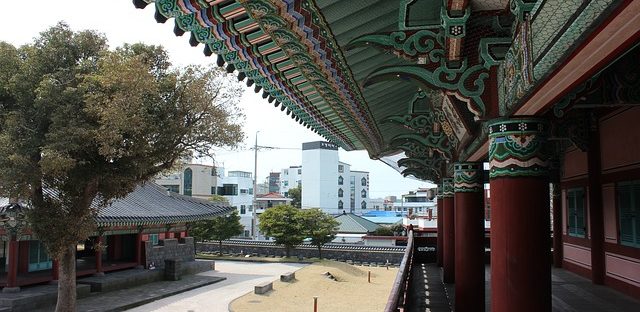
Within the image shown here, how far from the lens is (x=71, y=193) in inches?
609

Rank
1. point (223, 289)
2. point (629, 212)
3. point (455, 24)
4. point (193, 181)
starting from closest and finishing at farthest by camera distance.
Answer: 1. point (455, 24)
2. point (629, 212)
3. point (223, 289)
4. point (193, 181)

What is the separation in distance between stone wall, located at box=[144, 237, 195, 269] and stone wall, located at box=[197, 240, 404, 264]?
12409 millimetres

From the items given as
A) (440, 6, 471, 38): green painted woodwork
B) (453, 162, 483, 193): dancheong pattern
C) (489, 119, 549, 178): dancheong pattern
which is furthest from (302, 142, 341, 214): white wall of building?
(440, 6, 471, 38): green painted woodwork

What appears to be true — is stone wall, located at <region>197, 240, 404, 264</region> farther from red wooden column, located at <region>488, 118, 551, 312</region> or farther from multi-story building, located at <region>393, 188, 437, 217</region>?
multi-story building, located at <region>393, 188, 437, 217</region>

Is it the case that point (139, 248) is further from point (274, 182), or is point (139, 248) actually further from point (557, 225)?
point (274, 182)

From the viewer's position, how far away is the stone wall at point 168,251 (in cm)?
2847

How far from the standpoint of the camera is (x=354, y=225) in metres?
61.8

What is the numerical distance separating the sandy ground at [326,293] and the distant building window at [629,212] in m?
14.4

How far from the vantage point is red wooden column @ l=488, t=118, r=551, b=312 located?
3590 mm

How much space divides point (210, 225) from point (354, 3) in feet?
131

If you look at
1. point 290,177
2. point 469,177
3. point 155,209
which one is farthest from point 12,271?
point 290,177

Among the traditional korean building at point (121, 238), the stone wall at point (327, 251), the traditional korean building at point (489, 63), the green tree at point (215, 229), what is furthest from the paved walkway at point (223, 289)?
the traditional korean building at point (489, 63)

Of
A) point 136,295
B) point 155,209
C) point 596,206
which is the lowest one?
point 136,295

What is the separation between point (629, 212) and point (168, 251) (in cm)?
2682
